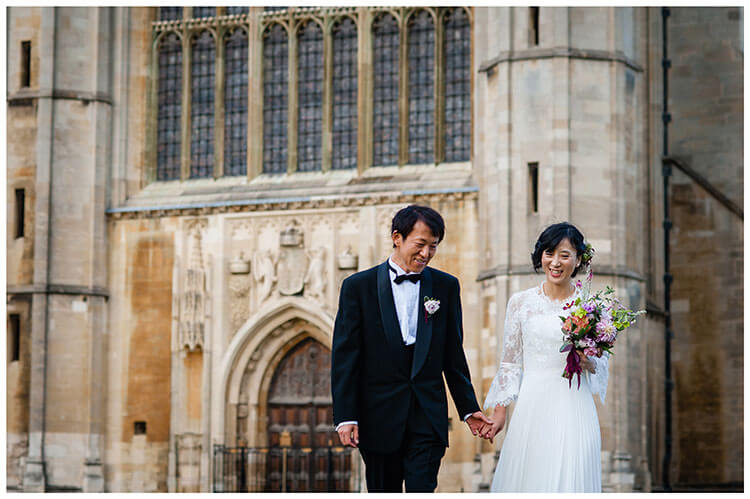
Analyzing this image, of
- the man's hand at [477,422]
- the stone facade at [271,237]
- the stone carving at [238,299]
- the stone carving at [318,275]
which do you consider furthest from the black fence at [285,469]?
the man's hand at [477,422]

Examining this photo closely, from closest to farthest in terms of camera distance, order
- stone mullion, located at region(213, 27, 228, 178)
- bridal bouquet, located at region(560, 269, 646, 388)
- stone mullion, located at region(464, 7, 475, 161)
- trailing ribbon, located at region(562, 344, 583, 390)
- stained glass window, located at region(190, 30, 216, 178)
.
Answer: bridal bouquet, located at region(560, 269, 646, 388)
trailing ribbon, located at region(562, 344, 583, 390)
stone mullion, located at region(464, 7, 475, 161)
stone mullion, located at region(213, 27, 228, 178)
stained glass window, located at region(190, 30, 216, 178)

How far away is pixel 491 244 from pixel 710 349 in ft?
12.6

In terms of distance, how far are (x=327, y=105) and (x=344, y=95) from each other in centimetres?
30

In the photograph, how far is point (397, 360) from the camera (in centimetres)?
737

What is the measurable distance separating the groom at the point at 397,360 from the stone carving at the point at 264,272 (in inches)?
567

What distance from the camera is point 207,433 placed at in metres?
21.9

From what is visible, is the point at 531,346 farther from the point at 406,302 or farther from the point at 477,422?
the point at 406,302

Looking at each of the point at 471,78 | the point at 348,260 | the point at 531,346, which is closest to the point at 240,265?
the point at 348,260

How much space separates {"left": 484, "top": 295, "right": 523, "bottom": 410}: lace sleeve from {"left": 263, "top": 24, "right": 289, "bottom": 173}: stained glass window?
1471cm

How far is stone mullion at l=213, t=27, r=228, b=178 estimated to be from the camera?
2294 centimetres

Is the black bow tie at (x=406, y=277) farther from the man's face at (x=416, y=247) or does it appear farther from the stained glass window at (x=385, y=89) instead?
the stained glass window at (x=385, y=89)

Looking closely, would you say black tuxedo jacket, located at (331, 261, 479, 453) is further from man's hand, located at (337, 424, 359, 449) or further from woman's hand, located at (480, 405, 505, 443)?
woman's hand, located at (480, 405, 505, 443)

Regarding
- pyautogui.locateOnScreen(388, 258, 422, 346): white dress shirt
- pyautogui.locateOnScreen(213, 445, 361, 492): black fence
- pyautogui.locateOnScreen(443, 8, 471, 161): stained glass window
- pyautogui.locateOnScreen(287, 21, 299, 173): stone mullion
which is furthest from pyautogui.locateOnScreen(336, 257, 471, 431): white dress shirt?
pyautogui.locateOnScreen(287, 21, 299, 173): stone mullion

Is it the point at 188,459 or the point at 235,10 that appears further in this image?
the point at 235,10
